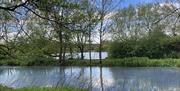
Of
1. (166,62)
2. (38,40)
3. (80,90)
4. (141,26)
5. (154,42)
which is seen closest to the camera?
(38,40)

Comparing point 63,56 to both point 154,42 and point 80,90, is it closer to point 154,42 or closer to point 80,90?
point 154,42

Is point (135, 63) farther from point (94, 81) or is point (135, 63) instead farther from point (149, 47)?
point (94, 81)

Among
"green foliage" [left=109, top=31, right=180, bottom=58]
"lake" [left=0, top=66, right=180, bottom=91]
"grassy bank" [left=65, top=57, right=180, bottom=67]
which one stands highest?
"green foliage" [left=109, top=31, right=180, bottom=58]

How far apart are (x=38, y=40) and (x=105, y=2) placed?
29.9 m

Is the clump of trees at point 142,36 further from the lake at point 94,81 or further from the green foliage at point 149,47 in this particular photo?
the lake at point 94,81

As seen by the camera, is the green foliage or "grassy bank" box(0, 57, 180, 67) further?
the green foliage

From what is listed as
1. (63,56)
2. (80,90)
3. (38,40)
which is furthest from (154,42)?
(38,40)

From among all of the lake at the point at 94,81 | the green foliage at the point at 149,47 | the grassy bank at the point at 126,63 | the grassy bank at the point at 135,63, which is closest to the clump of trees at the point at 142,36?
the green foliage at the point at 149,47

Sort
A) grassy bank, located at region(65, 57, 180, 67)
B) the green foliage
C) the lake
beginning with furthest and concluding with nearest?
the green foliage
grassy bank, located at region(65, 57, 180, 67)
the lake

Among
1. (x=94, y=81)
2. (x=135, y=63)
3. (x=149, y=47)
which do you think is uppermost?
(x=149, y=47)

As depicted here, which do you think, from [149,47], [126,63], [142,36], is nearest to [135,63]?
[126,63]

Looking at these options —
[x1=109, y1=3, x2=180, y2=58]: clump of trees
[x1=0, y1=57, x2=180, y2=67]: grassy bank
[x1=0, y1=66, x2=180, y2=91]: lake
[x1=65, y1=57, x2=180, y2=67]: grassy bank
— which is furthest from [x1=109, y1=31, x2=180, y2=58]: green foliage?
[x1=0, y1=66, x2=180, y2=91]: lake

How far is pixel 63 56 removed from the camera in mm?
38156

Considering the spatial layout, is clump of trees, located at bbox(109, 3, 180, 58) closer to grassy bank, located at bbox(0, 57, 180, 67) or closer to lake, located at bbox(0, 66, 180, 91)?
grassy bank, located at bbox(0, 57, 180, 67)
